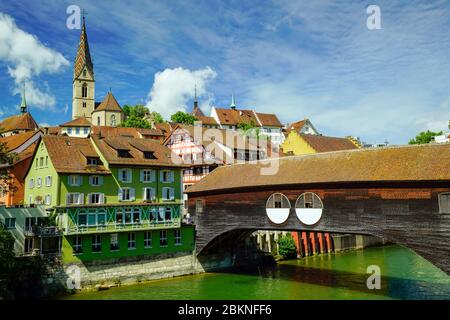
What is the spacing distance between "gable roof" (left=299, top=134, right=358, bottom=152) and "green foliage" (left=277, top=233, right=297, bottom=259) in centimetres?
1513

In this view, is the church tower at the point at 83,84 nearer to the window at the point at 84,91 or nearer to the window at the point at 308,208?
the window at the point at 84,91

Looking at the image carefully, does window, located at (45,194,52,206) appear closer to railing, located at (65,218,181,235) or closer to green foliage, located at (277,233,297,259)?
railing, located at (65,218,181,235)

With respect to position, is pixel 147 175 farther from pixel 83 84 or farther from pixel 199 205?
pixel 83 84

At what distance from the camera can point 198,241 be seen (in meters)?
→ 30.2

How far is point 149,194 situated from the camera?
30.4m

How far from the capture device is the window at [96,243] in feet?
86.4

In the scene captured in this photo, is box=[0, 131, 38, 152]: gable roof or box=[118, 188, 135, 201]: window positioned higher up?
box=[0, 131, 38, 152]: gable roof

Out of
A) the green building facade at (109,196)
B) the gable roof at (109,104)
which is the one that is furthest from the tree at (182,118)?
the green building facade at (109,196)

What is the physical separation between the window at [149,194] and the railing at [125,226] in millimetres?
2124

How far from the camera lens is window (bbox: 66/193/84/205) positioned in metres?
26.6

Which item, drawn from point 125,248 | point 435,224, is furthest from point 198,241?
point 435,224

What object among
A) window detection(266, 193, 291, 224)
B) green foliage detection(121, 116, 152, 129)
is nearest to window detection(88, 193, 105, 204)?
window detection(266, 193, 291, 224)
